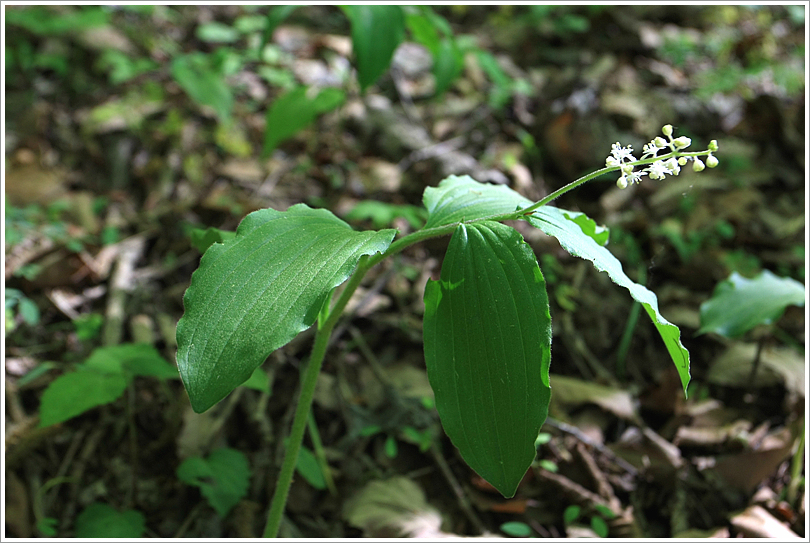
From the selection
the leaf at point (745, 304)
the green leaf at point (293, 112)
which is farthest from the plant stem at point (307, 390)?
the green leaf at point (293, 112)

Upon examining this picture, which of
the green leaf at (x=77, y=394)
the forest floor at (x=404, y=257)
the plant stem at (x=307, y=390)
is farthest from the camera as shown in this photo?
the forest floor at (x=404, y=257)

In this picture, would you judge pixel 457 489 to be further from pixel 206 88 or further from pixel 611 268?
pixel 206 88

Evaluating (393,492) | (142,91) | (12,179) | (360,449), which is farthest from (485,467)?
(142,91)

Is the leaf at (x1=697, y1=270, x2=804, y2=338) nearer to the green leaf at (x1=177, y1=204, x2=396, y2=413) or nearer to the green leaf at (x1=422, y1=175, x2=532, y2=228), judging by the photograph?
the green leaf at (x1=422, y1=175, x2=532, y2=228)

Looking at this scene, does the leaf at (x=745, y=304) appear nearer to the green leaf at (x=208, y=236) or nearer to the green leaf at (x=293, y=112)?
the green leaf at (x=208, y=236)

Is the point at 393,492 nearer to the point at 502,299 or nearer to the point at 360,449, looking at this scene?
the point at 360,449

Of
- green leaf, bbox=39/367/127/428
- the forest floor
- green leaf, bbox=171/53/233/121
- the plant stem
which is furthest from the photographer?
green leaf, bbox=171/53/233/121

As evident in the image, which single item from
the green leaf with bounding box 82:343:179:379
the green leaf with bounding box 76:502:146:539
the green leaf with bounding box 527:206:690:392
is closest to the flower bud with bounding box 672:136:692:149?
the green leaf with bounding box 527:206:690:392
